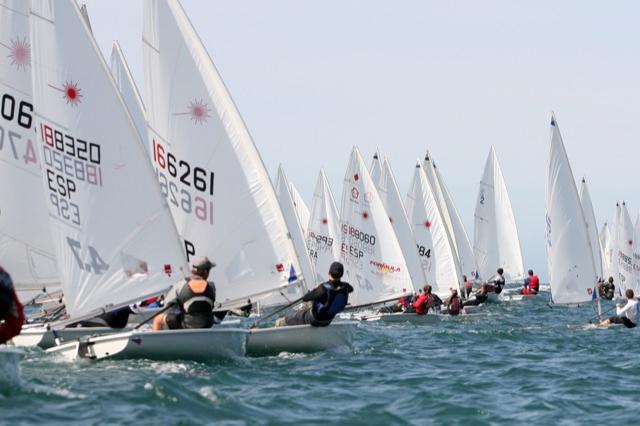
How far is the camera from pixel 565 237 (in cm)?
3134

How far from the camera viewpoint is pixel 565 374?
16734 millimetres

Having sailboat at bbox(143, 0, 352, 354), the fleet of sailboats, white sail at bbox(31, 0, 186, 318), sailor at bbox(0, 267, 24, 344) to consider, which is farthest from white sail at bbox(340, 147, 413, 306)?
sailor at bbox(0, 267, 24, 344)

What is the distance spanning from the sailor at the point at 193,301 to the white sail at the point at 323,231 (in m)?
17.3

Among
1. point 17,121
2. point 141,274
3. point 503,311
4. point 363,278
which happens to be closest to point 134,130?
point 141,274

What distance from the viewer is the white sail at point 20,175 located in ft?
65.2

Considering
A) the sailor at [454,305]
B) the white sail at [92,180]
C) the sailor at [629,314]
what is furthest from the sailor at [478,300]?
the white sail at [92,180]

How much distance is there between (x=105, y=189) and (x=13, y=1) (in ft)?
18.2

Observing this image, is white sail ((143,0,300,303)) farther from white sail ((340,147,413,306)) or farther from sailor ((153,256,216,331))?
white sail ((340,147,413,306))

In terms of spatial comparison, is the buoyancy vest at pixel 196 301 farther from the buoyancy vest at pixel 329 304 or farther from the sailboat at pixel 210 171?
the sailboat at pixel 210 171

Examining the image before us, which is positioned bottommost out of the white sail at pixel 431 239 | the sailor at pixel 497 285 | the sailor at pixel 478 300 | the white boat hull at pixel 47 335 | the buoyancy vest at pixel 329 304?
the white boat hull at pixel 47 335

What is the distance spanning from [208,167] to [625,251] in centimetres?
3204

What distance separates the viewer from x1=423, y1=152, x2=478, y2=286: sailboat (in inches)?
1796

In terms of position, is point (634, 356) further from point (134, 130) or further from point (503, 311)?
point (503, 311)

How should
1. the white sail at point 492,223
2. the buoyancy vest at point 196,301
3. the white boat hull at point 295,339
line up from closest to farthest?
the buoyancy vest at point 196,301
the white boat hull at point 295,339
the white sail at point 492,223
